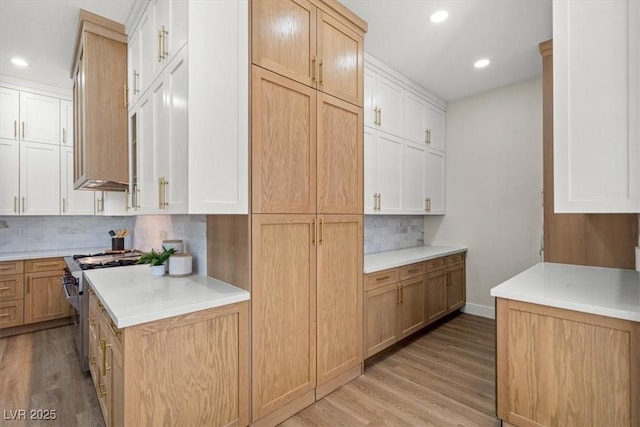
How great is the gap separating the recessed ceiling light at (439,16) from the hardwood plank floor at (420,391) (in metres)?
2.82

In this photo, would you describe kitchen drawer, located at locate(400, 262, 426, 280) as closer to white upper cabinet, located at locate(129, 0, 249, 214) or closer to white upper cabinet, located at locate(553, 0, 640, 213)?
white upper cabinet, located at locate(553, 0, 640, 213)

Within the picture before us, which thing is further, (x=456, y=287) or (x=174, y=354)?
(x=456, y=287)

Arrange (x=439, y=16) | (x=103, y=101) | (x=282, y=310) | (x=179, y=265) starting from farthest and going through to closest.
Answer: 1. (x=103, y=101)
2. (x=439, y=16)
3. (x=179, y=265)
4. (x=282, y=310)

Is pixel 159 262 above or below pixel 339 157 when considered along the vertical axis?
below

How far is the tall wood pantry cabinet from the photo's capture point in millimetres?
1782

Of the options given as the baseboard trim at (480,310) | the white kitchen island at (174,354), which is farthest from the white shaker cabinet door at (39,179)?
the baseboard trim at (480,310)

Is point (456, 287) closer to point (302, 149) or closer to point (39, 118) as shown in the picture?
point (302, 149)

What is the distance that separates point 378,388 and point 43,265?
12.8 feet

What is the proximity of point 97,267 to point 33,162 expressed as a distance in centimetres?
210

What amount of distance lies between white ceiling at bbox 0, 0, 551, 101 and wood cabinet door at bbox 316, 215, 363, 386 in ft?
5.25

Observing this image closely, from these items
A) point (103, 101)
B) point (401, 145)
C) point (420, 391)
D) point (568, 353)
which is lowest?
point (420, 391)

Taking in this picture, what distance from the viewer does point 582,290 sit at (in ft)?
5.60

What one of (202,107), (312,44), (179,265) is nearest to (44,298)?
(179,265)

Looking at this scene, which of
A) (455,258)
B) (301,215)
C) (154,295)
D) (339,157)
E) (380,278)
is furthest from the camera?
(455,258)
